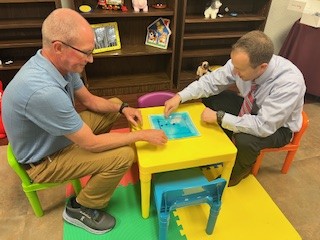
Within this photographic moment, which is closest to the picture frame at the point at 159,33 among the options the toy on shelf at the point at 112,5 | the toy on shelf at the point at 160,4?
the toy on shelf at the point at 160,4

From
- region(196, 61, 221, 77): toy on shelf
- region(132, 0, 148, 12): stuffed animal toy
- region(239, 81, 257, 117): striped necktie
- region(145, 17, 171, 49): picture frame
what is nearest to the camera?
region(239, 81, 257, 117): striped necktie

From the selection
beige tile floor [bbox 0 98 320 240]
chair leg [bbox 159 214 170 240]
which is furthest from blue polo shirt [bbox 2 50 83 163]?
chair leg [bbox 159 214 170 240]

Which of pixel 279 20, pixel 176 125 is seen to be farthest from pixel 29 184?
pixel 279 20

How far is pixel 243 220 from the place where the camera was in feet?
4.89

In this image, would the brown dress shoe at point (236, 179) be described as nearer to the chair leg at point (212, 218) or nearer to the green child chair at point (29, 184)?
the chair leg at point (212, 218)

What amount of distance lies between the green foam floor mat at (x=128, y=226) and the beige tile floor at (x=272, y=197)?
0.10 metres

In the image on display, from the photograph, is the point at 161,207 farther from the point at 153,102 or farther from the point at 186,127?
the point at 153,102

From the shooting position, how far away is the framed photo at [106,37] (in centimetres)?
242

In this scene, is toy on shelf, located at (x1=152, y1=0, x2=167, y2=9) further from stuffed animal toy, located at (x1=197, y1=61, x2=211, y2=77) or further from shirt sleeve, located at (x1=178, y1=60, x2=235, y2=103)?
shirt sleeve, located at (x1=178, y1=60, x2=235, y2=103)

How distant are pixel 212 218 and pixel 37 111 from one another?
3.13ft

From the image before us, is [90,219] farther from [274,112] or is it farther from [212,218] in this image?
[274,112]

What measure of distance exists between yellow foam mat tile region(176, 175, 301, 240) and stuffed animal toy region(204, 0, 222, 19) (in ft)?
5.47

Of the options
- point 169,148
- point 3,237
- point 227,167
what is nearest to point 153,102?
point 169,148

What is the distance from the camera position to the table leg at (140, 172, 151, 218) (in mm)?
1258
